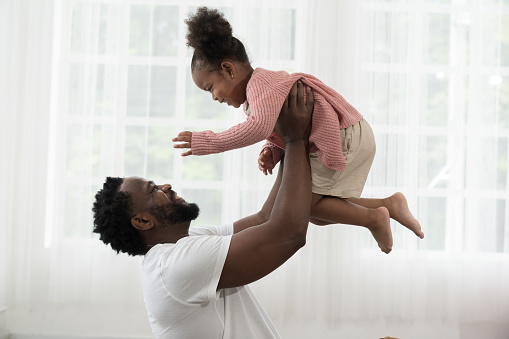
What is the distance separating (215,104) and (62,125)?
3.20 ft

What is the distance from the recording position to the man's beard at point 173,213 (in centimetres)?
167

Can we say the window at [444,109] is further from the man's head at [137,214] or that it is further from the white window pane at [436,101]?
the man's head at [137,214]

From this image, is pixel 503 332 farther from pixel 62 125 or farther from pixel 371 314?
pixel 62 125

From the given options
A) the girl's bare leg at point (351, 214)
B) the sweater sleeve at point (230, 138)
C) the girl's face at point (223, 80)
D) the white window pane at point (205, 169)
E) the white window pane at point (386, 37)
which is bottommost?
the girl's bare leg at point (351, 214)

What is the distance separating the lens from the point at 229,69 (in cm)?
171

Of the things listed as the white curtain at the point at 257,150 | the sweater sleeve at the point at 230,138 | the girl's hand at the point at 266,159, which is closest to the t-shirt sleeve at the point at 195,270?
the sweater sleeve at the point at 230,138

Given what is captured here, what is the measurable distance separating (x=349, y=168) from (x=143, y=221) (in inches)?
25.1

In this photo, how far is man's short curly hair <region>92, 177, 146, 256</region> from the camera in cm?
166

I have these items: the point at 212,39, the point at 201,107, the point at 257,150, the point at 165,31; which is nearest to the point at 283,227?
the point at 212,39

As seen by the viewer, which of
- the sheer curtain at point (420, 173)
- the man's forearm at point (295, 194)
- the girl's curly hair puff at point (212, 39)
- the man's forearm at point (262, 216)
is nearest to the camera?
the man's forearm at point (295, 194)

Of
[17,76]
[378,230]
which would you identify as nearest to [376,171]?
[378,230]

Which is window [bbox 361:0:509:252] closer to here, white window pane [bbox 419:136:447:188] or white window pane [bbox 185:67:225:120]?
white window pane [bbox 419:136:447:188]

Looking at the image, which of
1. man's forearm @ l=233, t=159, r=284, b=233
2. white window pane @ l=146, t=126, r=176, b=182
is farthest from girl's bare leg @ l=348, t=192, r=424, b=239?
white window pane @ l=146, t=126, r=176, b=182

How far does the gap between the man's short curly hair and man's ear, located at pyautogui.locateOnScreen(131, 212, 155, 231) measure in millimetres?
20
